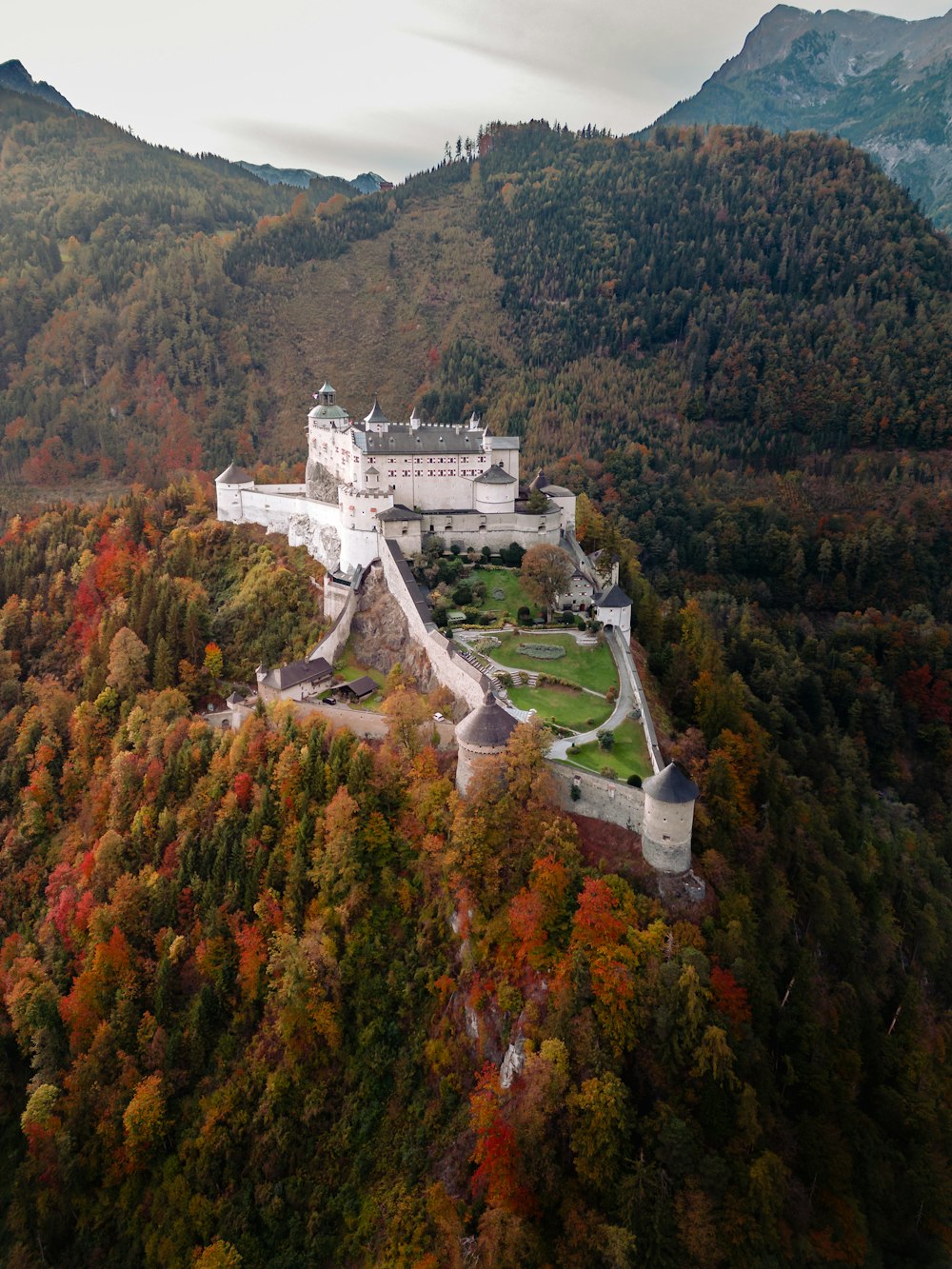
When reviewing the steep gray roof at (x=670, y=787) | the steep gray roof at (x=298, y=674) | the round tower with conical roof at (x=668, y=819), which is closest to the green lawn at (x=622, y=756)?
the round tower with conical roof at (x=668, y=819)

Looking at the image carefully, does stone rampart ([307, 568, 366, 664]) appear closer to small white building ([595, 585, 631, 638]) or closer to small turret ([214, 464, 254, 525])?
small white building ([595, 585, 631, 638])

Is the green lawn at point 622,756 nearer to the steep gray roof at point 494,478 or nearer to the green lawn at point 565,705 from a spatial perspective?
the green lawn at point 565,705

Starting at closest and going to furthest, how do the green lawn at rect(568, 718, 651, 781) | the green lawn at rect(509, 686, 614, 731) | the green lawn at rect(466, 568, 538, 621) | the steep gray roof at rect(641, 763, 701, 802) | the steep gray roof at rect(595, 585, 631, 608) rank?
the steep gray roof at rect(641, 763, 701, 802), the green lawn at rect(568, 718, 651, 781), the green lawn at rect(509, 686, 614, 731), the steep gray roof at rect(595, 585, 631, 608), the green lawn at rect(466, 568, 538, 621)

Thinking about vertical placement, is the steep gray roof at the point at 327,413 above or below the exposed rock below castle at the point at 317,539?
above

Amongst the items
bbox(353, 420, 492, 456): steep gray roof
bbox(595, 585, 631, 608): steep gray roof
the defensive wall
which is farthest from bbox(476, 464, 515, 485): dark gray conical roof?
bbox(595, 585, 631, 608): steep gray roof

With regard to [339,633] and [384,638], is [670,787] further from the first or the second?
[339,633]

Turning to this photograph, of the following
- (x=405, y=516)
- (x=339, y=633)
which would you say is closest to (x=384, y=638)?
(x=339, y=633)
